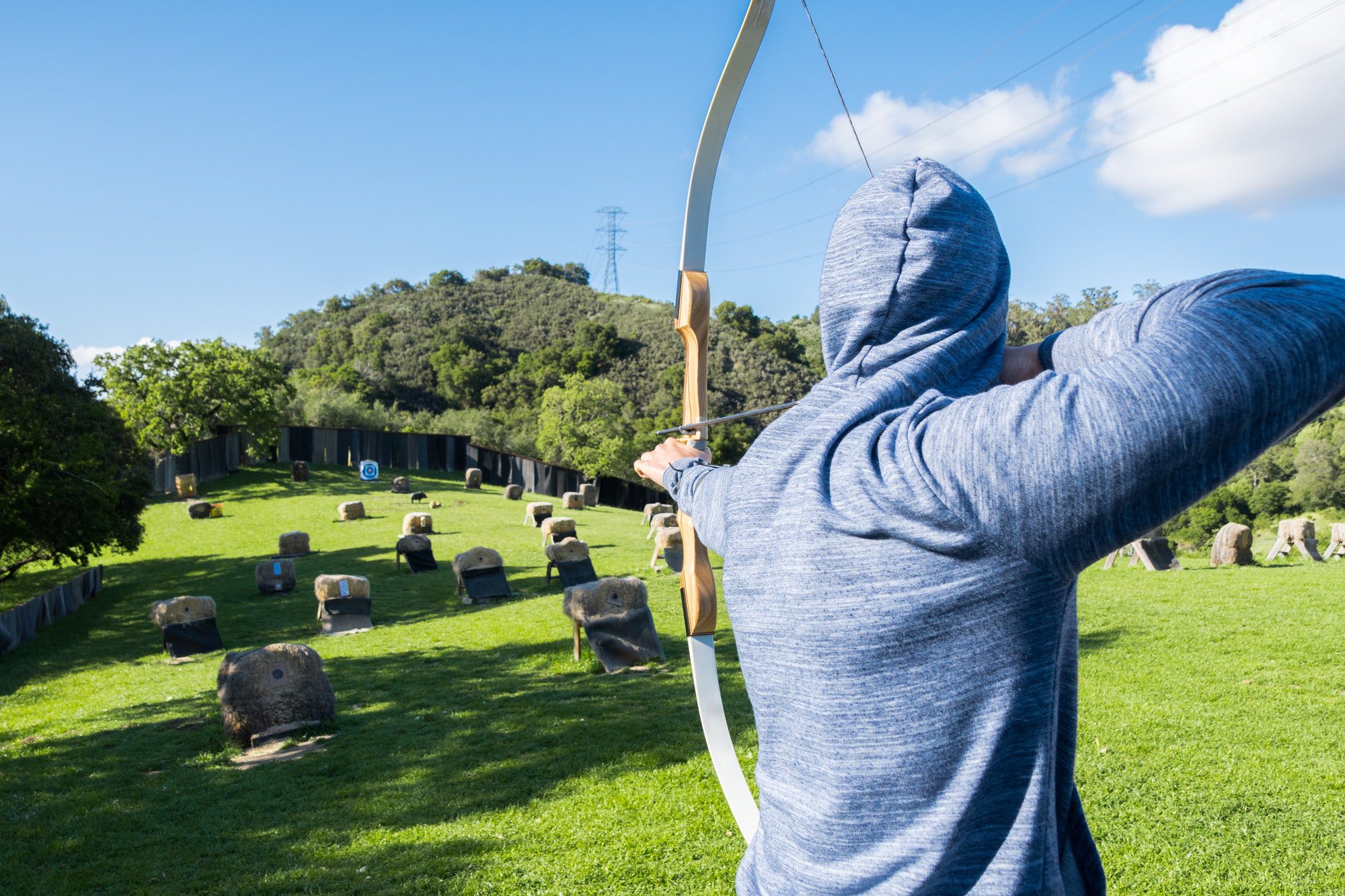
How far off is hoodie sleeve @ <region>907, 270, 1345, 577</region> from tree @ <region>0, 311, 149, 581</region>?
53.0 ft

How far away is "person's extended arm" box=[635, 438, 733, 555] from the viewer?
114cm

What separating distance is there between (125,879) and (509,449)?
41.7 metres

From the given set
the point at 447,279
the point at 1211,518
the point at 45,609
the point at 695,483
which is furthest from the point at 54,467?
the point at 447,279

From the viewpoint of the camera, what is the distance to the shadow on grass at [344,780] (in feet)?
17.4

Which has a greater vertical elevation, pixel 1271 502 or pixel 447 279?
pixel 447 279

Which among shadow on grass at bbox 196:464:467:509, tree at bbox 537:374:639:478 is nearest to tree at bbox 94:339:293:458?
shadow on grass at bbox 196:464:467:509

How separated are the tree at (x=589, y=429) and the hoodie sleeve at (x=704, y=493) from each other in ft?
121

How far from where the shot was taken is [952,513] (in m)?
0.81

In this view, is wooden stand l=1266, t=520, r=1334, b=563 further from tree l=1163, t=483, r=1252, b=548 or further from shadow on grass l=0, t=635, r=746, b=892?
shadow on grass l=0, t=635, r=746, b=892

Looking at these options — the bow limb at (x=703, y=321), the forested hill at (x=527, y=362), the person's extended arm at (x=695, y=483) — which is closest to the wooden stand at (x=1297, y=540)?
the forested hill at (x=527, y=362)

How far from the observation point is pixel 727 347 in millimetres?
47125

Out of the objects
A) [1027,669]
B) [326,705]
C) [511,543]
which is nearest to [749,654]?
[1027,669]

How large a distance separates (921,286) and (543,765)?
257 inches

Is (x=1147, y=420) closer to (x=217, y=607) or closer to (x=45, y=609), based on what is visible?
(x=217, y=607)
